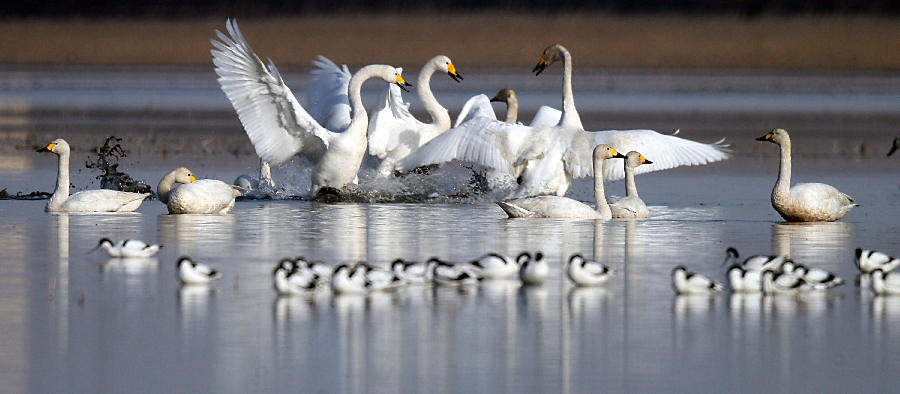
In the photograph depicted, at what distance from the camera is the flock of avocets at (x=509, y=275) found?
8.15m

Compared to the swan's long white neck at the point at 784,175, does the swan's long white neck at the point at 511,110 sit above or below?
above

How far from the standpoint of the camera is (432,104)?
16.0 meters

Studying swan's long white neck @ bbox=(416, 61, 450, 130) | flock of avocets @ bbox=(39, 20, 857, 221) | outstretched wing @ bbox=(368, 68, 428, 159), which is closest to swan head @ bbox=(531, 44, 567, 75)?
flock of avocets @ bbox=(39, 20, 857, 221)

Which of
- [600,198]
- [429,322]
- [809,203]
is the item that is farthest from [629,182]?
→ [429,322]

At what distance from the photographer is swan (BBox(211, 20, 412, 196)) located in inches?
568

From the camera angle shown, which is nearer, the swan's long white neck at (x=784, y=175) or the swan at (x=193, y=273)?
the swan at (x=193, y=273)

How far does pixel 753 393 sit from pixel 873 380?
0.55 m

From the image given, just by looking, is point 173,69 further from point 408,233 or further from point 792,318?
point 792,318

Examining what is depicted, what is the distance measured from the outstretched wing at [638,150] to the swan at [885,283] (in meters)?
5.58

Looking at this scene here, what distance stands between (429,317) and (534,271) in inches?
41.9

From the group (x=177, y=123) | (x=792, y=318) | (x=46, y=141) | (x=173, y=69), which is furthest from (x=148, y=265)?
(x=173, y=69)

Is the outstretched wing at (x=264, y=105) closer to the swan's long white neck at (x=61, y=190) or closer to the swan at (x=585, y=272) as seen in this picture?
the swan's long white neck at (x=61, y=190)

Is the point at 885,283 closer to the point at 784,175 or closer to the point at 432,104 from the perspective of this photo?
the point at 784,175

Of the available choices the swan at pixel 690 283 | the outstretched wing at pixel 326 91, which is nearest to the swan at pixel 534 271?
the swan at pixel 690 283
